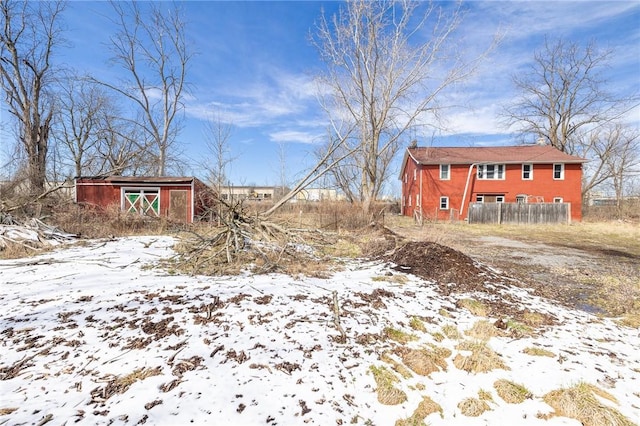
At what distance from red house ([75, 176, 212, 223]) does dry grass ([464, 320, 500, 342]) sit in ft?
42.4

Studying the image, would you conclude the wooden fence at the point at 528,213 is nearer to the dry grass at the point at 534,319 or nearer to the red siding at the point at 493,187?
the red siding at the point at 493,187

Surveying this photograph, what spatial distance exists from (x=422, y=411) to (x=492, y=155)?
2509cm

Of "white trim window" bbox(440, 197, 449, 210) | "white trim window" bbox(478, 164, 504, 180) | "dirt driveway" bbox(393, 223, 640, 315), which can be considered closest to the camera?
"dirt driveway" bbox(393, 223, 640, 315)

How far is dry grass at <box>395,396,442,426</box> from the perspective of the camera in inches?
79.4

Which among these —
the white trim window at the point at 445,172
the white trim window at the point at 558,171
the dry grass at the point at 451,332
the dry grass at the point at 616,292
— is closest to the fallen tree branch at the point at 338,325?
the dry grass at the point at 451,332

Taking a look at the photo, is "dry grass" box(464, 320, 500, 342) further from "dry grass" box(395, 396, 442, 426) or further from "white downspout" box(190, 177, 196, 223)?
"white downspout" box(190, 177, 196, 223)

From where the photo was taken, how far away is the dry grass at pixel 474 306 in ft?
12.6

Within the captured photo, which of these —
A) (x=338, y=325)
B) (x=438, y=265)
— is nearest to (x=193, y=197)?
(x=438, y=265)

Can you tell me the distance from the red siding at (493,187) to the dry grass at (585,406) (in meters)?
19.1

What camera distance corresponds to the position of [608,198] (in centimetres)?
3022

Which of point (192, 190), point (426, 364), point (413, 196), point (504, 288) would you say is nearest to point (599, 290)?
point (504, 288)

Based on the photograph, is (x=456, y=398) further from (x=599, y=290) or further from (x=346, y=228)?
(x=346, y=228)

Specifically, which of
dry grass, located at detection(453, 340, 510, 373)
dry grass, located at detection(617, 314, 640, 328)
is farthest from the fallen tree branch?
dry grass, located at detection(617, 314, 640, 328)

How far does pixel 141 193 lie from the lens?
A: 45.5ft
